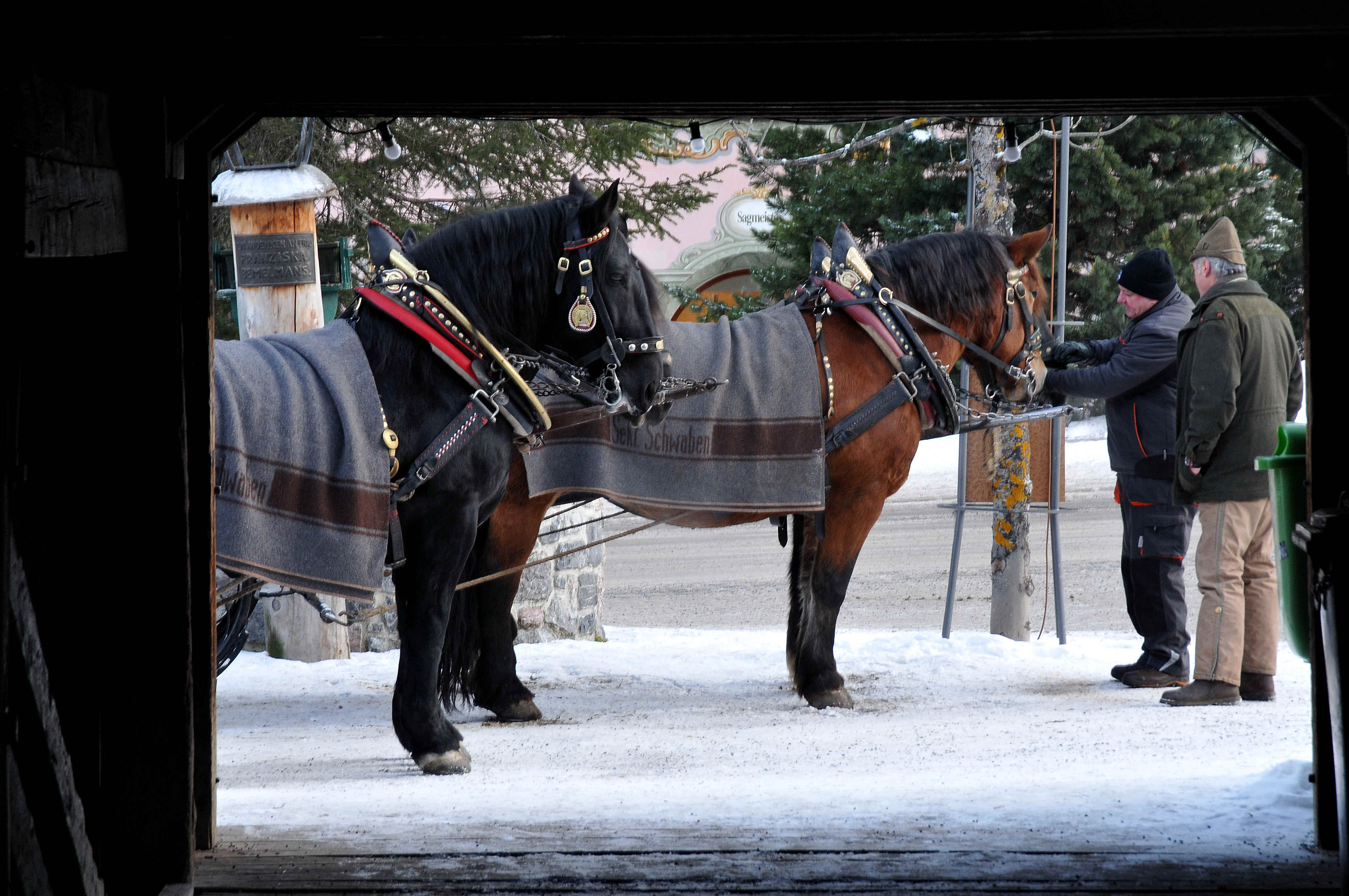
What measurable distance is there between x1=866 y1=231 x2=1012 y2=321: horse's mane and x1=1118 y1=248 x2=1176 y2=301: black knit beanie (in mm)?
588

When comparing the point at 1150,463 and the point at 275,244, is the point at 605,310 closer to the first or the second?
the point at 275,244

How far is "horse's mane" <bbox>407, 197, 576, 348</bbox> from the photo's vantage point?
12.6 feet

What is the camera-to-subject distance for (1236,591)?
4852 millimetres

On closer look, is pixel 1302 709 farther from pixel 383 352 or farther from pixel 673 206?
pixel 673 206

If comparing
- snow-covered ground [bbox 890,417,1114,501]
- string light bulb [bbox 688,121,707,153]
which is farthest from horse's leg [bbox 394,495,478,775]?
snow-covered ground [bbox 890,417,1114,501]

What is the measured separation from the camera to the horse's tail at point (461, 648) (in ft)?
15.0

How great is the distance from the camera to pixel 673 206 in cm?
1116

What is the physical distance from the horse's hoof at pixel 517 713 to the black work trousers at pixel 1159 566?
2601 mm

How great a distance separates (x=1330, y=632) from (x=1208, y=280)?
3012 mm

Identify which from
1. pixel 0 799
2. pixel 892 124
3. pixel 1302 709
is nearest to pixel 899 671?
pixel 1302 709

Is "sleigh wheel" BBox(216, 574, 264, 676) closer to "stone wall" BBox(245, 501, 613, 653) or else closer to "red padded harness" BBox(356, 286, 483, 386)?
"red padded harness" BBox(356, 286, 483, 386)

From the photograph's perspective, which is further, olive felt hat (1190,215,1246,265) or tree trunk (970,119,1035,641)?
tree trunk (970,119,1035,641)

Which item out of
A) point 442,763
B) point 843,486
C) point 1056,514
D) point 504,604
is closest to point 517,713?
point 504,604

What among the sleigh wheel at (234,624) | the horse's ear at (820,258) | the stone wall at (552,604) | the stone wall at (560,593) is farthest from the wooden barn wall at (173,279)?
the stone wall at (560,593)
